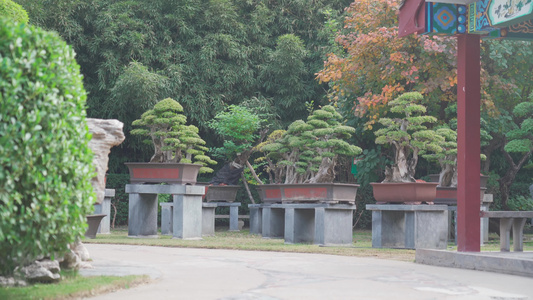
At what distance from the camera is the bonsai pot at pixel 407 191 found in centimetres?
929

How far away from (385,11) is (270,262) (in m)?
7.83

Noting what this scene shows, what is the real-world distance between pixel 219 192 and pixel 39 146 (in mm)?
11119

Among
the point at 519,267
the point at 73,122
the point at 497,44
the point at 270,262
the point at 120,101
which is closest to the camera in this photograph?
the point at 73,122

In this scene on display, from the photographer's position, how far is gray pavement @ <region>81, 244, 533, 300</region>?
4371mm

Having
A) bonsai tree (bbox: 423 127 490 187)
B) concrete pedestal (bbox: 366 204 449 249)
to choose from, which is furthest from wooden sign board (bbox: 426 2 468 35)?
bonsai tree (bbox: 423 127 490 187)

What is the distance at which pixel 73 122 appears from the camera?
401 cm

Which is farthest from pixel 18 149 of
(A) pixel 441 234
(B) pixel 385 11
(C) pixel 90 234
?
(B) pixel 385 11

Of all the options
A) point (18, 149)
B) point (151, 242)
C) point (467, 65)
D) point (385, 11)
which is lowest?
point (151, 242)

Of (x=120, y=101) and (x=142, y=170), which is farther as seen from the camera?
(x=120, y=101)

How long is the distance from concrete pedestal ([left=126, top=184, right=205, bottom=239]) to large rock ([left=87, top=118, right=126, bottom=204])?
15.6 feet

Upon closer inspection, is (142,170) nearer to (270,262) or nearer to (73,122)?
(270,262)

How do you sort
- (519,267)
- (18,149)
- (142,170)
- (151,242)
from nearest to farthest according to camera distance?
1. (18,149)
2. (519,267)
3. (151,242)
4. (142,170)

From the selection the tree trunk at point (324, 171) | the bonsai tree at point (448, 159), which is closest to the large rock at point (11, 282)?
the tree trunk at point (324, 171)

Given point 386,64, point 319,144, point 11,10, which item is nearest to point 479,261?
point 319,144
